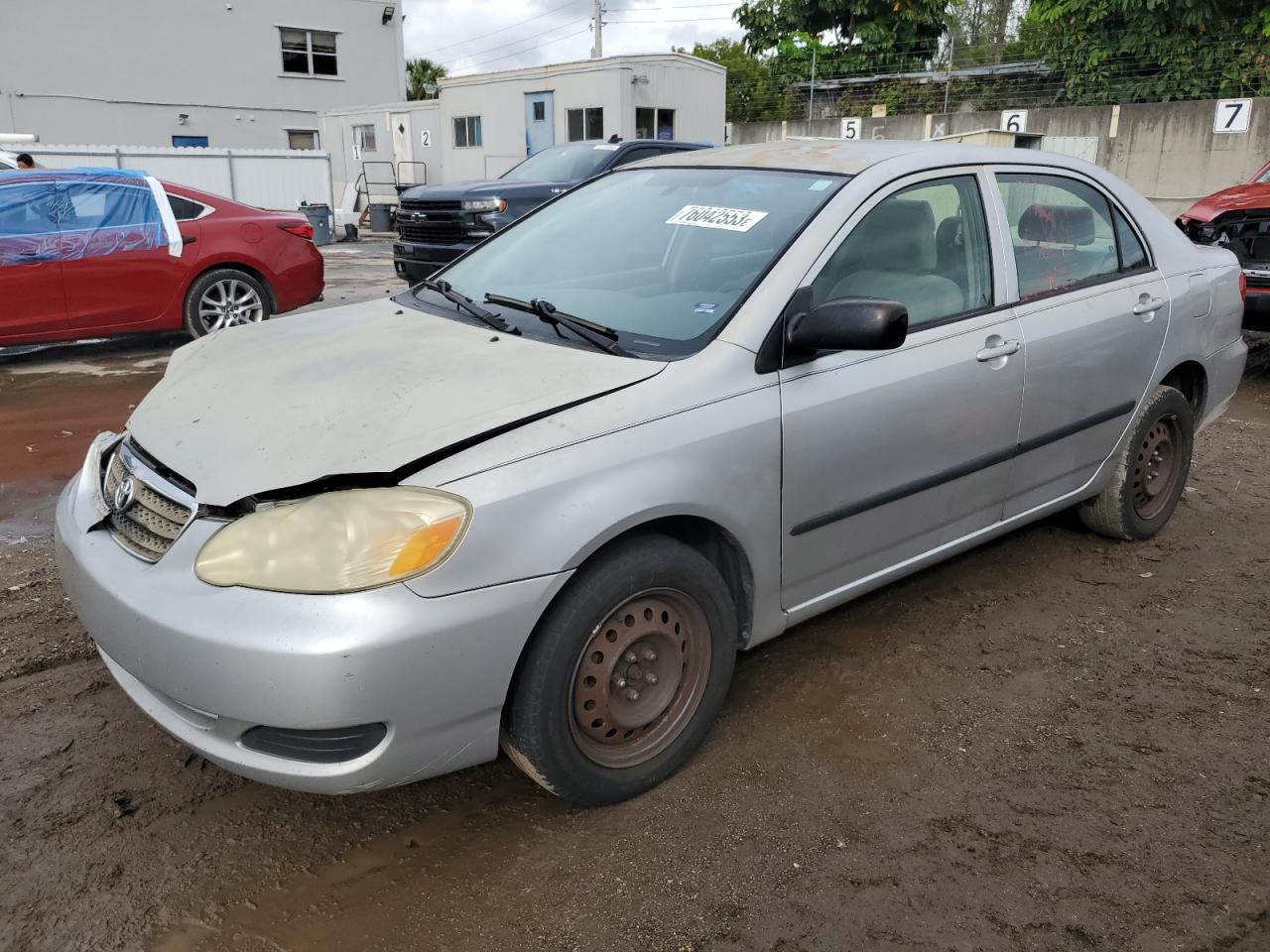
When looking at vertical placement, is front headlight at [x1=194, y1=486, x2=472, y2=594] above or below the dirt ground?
above

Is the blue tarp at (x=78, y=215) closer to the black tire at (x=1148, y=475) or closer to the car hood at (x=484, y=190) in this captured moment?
the car hood at (x=484, y=190)

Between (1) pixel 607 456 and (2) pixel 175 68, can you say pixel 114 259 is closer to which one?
(1) pixel 607 456

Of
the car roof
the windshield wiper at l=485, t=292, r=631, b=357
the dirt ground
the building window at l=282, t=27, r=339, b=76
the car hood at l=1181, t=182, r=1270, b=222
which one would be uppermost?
the building window at l=282, t=27, r=339, b=76

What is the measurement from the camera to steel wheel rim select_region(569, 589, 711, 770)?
8.43 ft

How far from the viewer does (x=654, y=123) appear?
827 inches

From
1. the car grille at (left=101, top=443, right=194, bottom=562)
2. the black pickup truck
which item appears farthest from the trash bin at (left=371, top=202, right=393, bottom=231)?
the car grille at (left=101, top=443, right=194, bottom=562)

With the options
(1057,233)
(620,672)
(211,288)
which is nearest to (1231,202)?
(1057,233)

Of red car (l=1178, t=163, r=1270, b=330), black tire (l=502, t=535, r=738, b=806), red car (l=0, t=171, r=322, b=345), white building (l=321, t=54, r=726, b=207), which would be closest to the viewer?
black tire (l=502, t=535, r=738, b=806)

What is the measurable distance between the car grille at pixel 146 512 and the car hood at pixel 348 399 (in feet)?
0.20

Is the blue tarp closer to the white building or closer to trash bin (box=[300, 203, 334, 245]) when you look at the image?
trash bin (box=[300, 203, 334, 245])

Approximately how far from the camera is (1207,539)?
467 cm

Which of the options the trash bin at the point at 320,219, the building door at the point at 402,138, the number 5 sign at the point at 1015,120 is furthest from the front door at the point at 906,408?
the building door at the point at 402,138

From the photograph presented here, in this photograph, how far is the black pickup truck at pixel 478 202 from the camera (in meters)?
10.7

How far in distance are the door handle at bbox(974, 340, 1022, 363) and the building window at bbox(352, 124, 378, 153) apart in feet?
84.0
